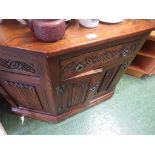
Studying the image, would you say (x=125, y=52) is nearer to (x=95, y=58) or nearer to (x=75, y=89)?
(x=95, y=58)

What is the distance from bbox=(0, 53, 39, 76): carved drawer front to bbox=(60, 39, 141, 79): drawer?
0.12 metres

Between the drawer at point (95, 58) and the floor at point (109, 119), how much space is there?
2.12 feet

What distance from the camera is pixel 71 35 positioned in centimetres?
67

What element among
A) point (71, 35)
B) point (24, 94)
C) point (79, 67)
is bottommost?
point (24, 94)

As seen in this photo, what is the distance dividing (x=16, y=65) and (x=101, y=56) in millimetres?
400

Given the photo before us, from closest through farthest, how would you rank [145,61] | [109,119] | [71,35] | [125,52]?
[71,35]
[125,52]
[109,119]
[145,61]

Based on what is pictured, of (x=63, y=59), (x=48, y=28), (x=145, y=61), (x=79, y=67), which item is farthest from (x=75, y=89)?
(x=145, y=61)

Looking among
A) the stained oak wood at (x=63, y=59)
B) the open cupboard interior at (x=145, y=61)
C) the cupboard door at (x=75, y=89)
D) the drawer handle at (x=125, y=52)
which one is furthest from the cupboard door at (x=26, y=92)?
the open cupboard interior at (x=145, y=61)

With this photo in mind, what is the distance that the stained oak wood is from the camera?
24.9 inches

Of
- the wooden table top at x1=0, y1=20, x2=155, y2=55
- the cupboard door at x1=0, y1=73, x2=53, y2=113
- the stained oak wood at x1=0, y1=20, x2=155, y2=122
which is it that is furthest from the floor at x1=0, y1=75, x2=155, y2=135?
the wooden table top at x1=0, y1=20, x2=155, y2=55
